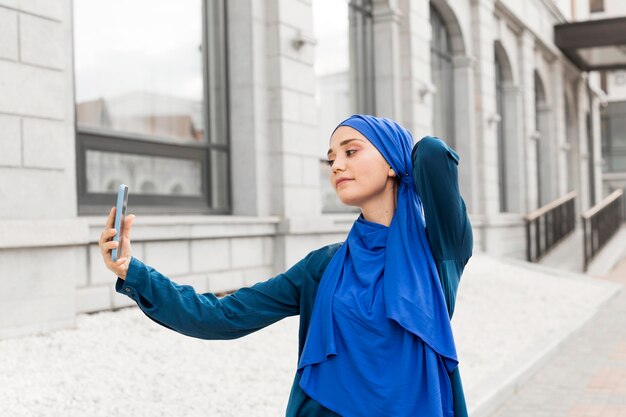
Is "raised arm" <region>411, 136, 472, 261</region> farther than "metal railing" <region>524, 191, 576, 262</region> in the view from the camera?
No

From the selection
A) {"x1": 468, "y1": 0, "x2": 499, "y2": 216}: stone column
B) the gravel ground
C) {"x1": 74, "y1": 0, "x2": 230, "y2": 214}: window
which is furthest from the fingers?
{"x1": 468, "y1": 0, "x2": 499, "y2": 216}: stone column

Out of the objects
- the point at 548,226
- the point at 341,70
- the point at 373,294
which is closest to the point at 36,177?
the point at 373,294

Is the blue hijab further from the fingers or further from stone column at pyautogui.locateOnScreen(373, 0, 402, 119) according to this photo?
stone column at pyautogui.locateOnScreen(373, 0, 402, 119)

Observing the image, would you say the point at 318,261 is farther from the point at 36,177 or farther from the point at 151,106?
the point at 151,106

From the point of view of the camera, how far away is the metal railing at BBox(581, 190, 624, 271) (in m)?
15.2

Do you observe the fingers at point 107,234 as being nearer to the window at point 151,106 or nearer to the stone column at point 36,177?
the stone column at point 36,177

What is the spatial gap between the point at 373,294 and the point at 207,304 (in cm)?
49

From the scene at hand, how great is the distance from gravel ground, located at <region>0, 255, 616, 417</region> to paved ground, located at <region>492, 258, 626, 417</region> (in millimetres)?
260

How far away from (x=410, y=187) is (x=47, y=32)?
430 centimetres

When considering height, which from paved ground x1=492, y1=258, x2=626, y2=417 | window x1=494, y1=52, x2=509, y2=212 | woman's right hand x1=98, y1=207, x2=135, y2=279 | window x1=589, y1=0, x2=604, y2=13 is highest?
window x1=589, y1=0, x2=604, y2=13

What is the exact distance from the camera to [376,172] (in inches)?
82.4

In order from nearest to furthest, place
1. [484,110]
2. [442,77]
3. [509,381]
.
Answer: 1. [509,381]
2. [442,77]
3. [484,110]

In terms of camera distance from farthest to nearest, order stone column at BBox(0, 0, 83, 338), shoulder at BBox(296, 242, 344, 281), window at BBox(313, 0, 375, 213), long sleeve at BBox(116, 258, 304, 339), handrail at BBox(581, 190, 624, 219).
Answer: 1. handrail at BBox(581, 190, 624, 219)
2. window at BBox(313, 0, 375, 213)
3. stone column at BBox(0, 0, 83, 338)
4. shoulder at BBox(296, 242, 344, 281)
5. long sleeve at BBox(116, 258, 304, 339)

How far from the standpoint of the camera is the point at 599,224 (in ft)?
54.7
